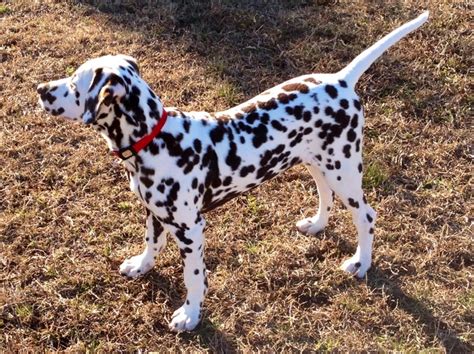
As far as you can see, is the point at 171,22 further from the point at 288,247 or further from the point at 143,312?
the point at 143,312

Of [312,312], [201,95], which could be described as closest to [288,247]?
[312,312]

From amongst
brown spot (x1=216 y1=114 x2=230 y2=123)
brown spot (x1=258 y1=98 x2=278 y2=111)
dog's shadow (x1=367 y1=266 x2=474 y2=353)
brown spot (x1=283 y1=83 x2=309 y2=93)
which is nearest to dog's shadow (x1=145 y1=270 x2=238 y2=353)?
dog's shadow (x1=367 y1=266 x2=474 y2=353)

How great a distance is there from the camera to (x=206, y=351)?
383cm

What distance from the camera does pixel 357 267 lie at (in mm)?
4332

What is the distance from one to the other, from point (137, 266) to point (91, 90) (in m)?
1.49

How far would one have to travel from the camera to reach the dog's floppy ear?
320 centimetres

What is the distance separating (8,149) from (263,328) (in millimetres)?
2735

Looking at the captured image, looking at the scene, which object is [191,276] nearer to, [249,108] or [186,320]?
[186,320]

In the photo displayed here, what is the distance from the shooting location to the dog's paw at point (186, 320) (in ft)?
12.8

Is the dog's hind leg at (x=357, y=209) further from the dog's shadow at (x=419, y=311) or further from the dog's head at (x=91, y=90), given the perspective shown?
the dog's head at (x=91, y=90)

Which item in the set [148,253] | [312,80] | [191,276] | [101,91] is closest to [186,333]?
[191,276]

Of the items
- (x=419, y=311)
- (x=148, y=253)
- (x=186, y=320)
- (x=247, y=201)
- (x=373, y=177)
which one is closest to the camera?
(x=186, y=320)

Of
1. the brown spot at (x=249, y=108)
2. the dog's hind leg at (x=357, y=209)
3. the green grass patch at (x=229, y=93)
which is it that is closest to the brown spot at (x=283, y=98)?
the brown spot at (x=249, y=108)

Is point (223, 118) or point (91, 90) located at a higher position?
point (91, 90)
